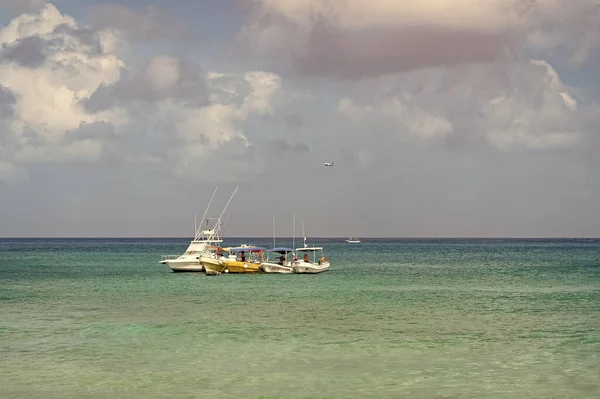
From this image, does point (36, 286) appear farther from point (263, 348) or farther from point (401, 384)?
point (401, 384)

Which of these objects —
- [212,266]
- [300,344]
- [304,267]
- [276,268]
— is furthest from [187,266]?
[300,344]

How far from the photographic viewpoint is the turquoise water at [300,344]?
21453 mm

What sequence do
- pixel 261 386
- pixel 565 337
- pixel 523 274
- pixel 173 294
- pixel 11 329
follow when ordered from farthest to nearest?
pixel 523 274 < pixel 173 294 < pixel 11 329 < pixel 565 337 < pixel 261 386

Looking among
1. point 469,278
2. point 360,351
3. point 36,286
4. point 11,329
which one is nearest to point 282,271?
point 469,278

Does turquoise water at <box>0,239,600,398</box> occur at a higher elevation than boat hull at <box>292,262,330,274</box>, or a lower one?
lower

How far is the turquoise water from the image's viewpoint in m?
21.5

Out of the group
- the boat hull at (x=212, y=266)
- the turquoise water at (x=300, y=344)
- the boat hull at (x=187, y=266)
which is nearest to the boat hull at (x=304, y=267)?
the boat hull at (x=212, y=266)

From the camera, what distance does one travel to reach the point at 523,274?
7931 cm

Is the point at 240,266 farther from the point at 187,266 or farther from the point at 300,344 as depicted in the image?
the point at 300,344

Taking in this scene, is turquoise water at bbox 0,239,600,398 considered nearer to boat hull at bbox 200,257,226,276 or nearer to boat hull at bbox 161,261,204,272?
boat hull at bbox 200,257,226,276

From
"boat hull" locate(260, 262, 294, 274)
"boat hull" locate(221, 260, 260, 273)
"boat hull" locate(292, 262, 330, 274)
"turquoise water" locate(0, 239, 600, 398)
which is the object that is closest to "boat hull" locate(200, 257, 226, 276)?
"boat hull" locate(221, 260, 260, 273)

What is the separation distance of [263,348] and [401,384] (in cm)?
777

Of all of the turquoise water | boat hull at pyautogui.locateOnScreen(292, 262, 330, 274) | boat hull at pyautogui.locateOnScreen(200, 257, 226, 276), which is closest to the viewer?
the turquoise water

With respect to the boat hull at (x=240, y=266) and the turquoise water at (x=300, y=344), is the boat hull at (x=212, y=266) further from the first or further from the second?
the turquoise water at (x=300, y=344)
